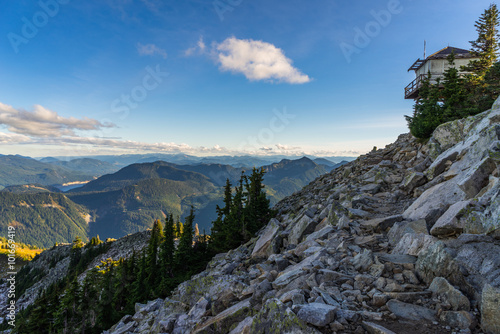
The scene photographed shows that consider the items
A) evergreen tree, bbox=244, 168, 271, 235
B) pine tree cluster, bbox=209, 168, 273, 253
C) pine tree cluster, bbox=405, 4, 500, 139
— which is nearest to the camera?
pine tree cluster, bbox=405, 4, 500, 139

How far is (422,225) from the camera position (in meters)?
10.5

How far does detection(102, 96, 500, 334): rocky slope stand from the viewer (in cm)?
612

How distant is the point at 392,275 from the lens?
8.10 meters

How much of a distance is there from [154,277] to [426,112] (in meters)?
53.5

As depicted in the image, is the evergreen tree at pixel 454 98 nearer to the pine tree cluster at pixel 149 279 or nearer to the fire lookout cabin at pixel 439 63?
the fire lookout cabin at pixel 439 63

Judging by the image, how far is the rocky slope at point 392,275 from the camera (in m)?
6.12

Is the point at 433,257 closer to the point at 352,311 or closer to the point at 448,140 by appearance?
the point at 352,311

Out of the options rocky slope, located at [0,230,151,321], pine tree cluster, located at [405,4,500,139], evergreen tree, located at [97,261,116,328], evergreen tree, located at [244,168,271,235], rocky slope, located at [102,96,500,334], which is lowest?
rocky slope, located at [0,230,151,321]

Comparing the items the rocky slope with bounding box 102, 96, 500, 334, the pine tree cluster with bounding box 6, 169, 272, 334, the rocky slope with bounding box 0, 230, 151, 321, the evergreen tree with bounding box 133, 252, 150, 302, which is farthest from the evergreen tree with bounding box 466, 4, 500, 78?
the rocky slope with bounding box 0, 230, 151, 321

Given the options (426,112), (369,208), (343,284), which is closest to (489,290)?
(343,284)

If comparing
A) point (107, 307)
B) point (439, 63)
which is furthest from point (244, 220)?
point (439, 63)

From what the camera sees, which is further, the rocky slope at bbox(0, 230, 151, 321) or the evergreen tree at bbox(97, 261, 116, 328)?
the rocky slope at bbox(0, 230, 151, 321)

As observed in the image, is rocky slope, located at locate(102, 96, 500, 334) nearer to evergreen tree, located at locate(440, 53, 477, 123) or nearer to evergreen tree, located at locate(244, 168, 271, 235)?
evergreen tree, located at locate(440, 53, 477, 123)

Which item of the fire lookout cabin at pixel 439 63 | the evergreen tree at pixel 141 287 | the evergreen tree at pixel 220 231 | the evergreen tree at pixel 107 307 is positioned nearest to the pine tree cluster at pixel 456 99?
the fire lookout cabin at pixel 439 63
